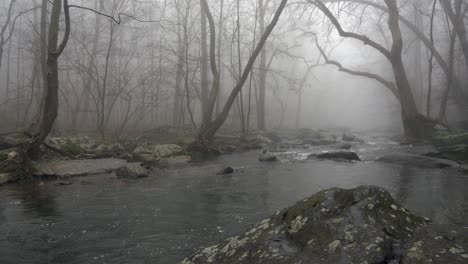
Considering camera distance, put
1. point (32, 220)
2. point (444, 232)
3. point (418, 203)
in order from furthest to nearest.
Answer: point (418, 203)
point (32, 220)
point (444, 232)

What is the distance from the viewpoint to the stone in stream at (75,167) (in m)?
8.45

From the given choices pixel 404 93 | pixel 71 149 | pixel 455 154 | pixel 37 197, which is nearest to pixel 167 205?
pixel 37 197

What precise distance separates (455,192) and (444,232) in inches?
163

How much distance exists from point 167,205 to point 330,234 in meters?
3.42

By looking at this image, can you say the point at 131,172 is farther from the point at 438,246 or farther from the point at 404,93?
the point at 404,93

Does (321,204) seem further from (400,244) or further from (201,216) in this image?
(201,216)

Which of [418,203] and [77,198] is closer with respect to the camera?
[418,203]

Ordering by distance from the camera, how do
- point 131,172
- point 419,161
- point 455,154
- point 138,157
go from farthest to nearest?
point 138,157, point 455,154, point 419,161, point 131,172

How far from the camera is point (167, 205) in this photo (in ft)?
18.5

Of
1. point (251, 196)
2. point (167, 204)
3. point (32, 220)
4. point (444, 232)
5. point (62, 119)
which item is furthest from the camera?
point (62, 119)

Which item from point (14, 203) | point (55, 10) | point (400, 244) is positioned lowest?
point (14, 203)

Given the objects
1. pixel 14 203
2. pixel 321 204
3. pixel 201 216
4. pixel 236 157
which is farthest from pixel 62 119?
pixel 321 204

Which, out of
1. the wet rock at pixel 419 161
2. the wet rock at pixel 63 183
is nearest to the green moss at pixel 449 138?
the wet rock at pixel 419 161

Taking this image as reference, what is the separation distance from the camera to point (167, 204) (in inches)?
224
